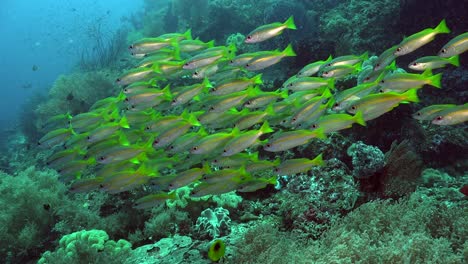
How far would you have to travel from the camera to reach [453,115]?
3.85 meters

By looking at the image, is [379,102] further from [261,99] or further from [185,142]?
[185,142]

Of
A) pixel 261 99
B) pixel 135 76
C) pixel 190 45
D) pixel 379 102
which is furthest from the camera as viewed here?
pixel 190 45

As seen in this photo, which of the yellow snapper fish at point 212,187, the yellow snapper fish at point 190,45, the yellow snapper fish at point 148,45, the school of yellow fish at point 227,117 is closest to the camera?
the school of yellow fish at point 227,117

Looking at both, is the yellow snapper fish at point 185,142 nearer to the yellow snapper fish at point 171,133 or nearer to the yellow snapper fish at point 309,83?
the yellow snapper fish at point 171,133

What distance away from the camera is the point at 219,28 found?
1853 centimetres

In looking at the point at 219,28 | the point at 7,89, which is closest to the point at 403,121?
the point at 219,28

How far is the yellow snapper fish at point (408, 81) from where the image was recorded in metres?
4.18

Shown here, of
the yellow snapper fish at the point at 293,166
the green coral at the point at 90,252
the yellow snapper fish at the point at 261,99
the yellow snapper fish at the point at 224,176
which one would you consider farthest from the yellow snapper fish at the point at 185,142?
the green coral at the point at 90,252

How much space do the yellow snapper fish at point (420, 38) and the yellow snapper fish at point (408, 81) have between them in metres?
0.50

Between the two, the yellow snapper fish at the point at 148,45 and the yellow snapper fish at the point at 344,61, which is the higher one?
the yellow snapper fish at the point at 148,45

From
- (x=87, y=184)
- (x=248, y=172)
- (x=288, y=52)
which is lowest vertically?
(x=248, y=172)

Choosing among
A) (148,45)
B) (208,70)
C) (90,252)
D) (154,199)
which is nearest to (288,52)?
(208,70)

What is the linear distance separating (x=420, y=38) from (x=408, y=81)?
2.53 feet

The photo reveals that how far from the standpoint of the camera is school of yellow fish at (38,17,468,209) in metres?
4.36
